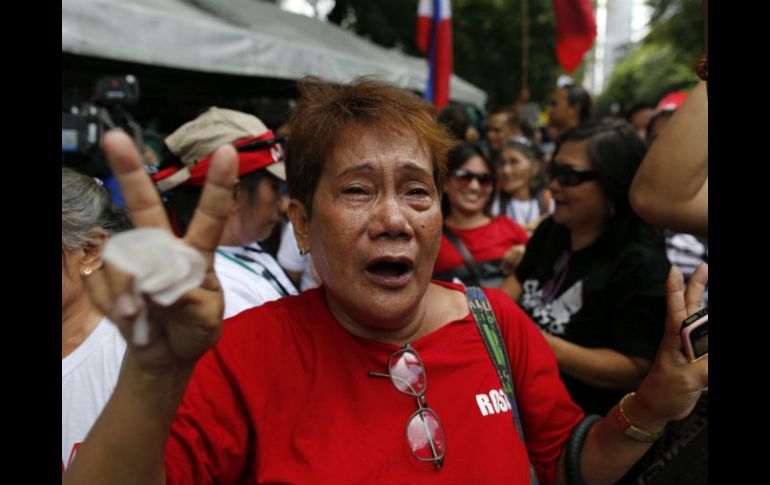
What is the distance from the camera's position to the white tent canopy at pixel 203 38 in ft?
15.2

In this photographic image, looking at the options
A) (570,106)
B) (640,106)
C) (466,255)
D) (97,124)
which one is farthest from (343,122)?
(640,106)

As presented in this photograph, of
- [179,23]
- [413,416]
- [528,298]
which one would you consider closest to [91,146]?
[179,23]

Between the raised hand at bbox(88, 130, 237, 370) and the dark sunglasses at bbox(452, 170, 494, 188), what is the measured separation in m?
2.91

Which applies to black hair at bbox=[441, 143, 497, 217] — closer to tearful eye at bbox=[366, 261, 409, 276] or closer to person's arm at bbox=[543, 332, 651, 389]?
person's arm at bbox=[543, 332, 651, 389]

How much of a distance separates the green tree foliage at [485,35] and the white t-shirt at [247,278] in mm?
15440

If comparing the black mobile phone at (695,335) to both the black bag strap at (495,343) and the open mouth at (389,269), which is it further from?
the open mouth at (389,269)

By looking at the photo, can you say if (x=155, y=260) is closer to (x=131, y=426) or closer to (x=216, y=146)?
(x=131, y=426)

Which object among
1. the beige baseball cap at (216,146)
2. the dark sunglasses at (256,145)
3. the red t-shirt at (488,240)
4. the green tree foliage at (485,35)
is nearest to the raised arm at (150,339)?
the beige baseball cap at (216,146)

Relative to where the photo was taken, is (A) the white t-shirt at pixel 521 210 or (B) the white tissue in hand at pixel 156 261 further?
(A) the white t-shirt at pixel 521 210

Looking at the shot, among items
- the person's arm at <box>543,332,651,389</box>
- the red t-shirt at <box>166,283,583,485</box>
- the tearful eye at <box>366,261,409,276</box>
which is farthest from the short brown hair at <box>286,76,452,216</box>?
the person's arm at <box>543,332,651,389</box>

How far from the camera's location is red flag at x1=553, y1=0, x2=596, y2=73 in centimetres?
665

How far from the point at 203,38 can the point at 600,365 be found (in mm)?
4749

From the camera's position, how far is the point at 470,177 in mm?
3844
